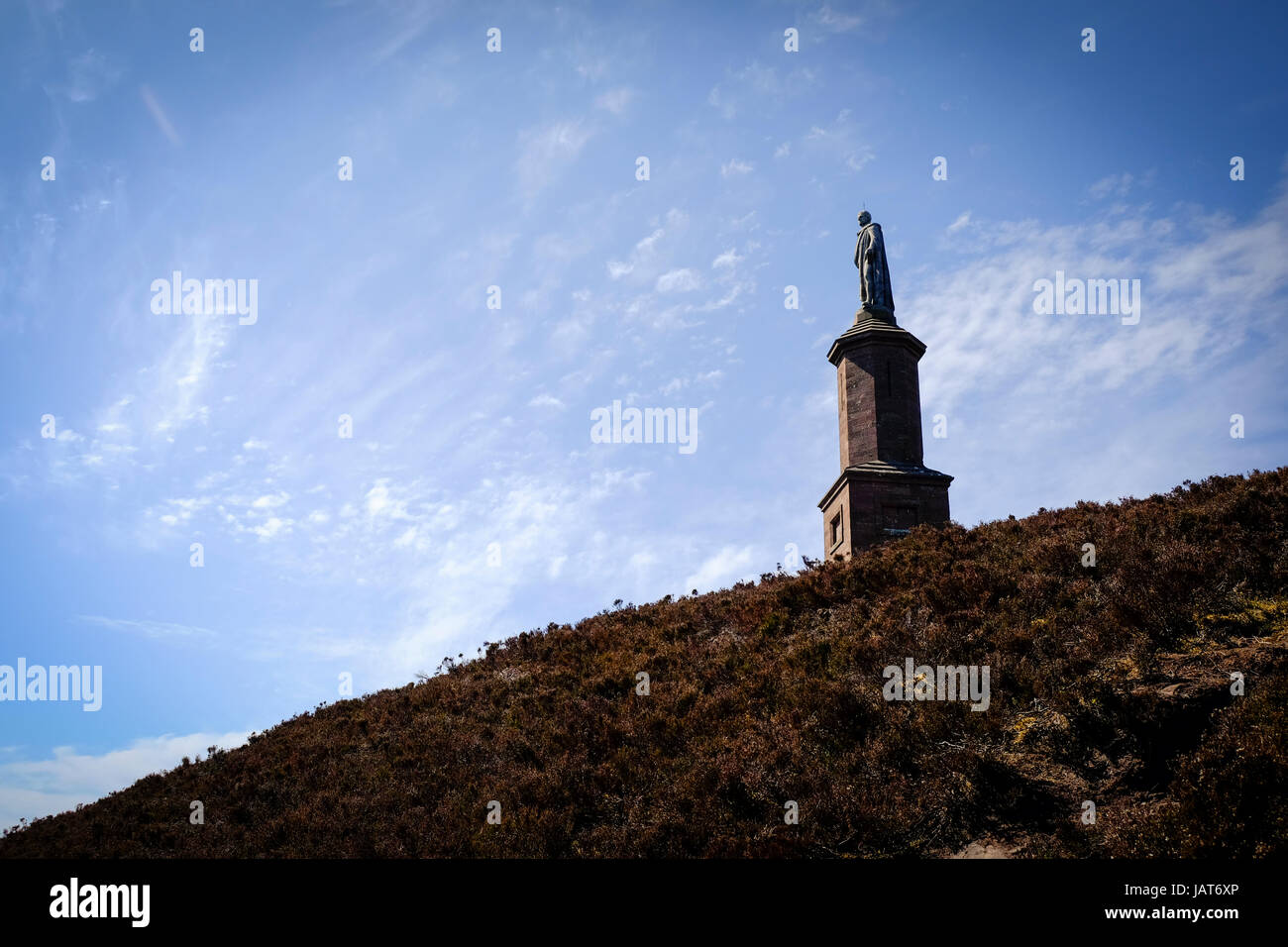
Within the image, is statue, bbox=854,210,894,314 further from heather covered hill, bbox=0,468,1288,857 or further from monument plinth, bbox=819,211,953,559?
heather covered hill, bbox=0,468,1288,857

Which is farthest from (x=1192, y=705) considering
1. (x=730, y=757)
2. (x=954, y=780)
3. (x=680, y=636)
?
(x=680, y=636)

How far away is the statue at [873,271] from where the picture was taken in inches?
1065

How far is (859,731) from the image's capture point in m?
11.1

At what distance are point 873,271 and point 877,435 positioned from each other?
6425mm

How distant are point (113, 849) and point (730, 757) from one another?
10267mm

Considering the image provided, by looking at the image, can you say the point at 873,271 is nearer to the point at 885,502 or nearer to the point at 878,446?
the point at 878,446

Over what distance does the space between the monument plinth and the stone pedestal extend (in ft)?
0.09

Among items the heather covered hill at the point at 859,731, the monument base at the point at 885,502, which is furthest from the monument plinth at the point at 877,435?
the heather covered hill at the point at 859,731

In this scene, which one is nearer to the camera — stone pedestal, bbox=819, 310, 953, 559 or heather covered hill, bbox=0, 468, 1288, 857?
heather covered hill, bbox=0, 468, 1288, 857

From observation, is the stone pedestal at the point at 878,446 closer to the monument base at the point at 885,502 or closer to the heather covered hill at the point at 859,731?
the monument base at the point at 885,502

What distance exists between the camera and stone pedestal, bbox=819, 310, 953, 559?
899 inches

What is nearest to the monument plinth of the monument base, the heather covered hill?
the monument base
